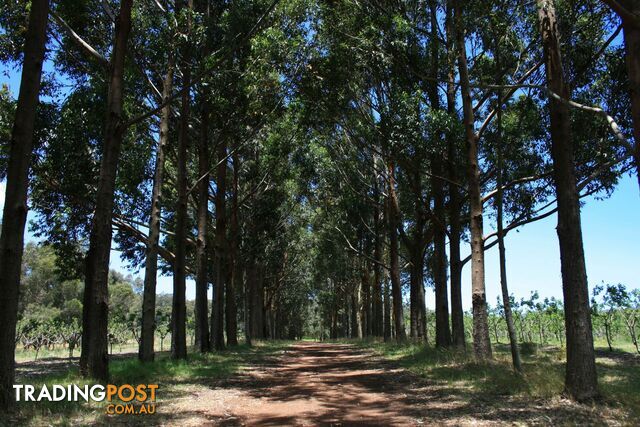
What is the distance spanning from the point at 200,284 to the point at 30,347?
35.3 metres

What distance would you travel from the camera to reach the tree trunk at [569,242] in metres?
7.12

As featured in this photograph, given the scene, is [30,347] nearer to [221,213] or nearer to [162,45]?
[221,213]

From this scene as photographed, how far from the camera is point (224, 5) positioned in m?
16.7

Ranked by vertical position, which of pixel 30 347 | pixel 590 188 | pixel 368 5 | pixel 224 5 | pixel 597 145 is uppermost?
pixel 224 5

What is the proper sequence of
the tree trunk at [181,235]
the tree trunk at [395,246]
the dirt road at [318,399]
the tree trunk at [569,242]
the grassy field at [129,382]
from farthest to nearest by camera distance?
the tree trunk at [395,246] < the tree trunk at [181,235] < the dirt road at [318,399] < the tree trunk at [569,242] < the grassy field at [129,382]

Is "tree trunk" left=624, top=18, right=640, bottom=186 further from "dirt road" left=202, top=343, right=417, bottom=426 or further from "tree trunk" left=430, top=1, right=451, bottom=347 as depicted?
"tree trunk" left=430, top=1, right=451, bottom=347

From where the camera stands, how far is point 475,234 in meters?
12.0

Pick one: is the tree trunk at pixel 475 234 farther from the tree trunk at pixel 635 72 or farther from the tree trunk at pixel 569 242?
the tree trunk at pixel 635 72

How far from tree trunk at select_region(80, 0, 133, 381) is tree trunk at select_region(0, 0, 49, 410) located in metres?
2.28

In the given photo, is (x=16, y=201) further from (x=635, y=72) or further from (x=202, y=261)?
(x=202, y=261)

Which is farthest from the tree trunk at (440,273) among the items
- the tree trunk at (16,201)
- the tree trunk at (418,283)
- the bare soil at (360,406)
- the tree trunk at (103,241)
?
the tree trunk at (16,201)

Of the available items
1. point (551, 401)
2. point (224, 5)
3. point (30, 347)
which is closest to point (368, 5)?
point (224, 5)

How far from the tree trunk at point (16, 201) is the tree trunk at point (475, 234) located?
9.21 meters

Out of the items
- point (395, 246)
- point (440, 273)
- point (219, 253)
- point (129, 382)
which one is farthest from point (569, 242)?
point (219, 253)
